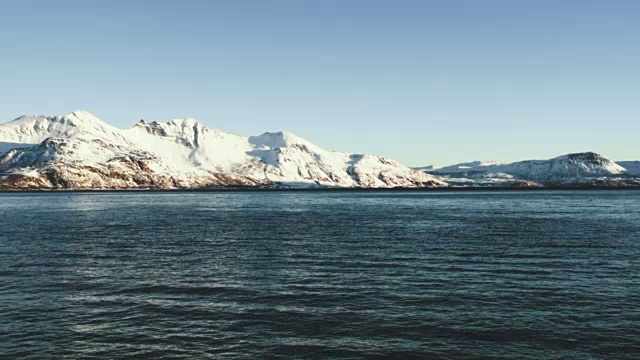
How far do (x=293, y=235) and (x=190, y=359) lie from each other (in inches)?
2230

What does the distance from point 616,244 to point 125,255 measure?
59697 mm

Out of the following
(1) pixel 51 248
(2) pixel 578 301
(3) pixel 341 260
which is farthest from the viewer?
(1) pixel 51 248

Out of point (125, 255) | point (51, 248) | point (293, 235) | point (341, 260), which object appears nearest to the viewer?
point (341, 260)

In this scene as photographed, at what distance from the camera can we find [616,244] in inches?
2606

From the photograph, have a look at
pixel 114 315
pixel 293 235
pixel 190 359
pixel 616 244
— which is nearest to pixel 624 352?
pixel 190 359

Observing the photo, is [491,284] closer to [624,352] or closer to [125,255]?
[624,352]

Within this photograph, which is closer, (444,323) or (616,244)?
(444,323)

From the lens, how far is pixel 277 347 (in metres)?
26.5

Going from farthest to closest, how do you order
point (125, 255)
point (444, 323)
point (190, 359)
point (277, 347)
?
point (125, 255)
point (444, 323)
point (277, 347)
point (190, 359)

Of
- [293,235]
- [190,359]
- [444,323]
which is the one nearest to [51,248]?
[293,235]

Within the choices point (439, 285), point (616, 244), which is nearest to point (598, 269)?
point (439, 285)

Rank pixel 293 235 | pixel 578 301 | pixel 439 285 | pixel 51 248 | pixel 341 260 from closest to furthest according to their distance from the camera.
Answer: pixel 578 301 < pixel 439 285 < pixel 341 260 < pixel 51 248 < pixel 293 235

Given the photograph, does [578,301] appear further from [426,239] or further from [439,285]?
[426,239]

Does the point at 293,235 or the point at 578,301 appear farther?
the point at 293,235
